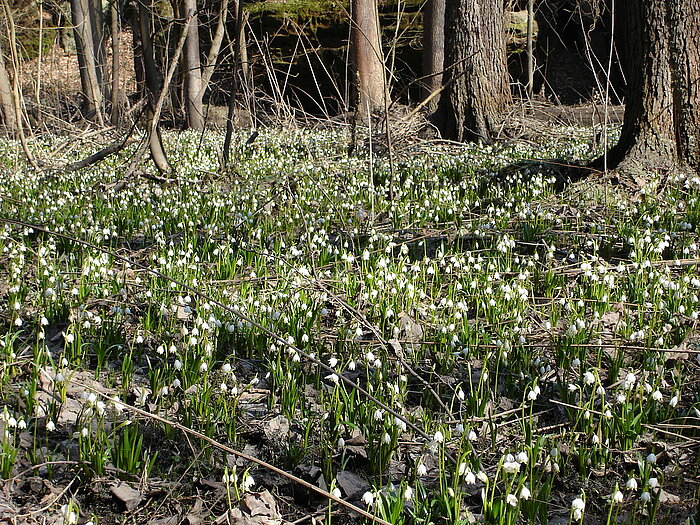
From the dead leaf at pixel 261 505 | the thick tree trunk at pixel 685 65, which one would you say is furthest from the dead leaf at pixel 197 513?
the thick tree trunk at pixel 685 65

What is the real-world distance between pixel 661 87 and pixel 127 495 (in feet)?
18.0

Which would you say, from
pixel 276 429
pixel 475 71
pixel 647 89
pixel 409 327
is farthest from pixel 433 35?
pixel 276 429

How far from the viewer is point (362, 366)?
339cm

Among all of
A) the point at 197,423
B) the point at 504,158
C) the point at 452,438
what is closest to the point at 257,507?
the point at 197,423

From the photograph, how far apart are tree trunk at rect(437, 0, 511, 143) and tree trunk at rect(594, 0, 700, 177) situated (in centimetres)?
335

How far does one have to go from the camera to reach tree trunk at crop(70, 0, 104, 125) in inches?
555

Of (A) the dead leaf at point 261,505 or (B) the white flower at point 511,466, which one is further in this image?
(A) the dead leaf at point 261,505

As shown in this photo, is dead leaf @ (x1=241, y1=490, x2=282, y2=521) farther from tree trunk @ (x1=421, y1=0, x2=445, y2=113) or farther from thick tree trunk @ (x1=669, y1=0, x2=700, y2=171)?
tree trunk @ (x1=421, y1=0, x2=445, y2=113)

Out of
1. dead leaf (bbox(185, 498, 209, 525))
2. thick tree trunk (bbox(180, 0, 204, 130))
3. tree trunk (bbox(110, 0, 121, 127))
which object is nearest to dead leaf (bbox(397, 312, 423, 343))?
dead leaf (bbox(185, 498, 209, 525))

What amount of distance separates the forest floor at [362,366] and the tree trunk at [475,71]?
131 inches

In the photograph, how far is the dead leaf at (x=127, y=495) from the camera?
7.61 ft

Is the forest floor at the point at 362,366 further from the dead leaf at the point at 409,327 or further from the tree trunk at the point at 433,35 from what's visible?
the tree trunk at the point at 433,35

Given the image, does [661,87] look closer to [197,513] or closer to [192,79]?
[197,513]

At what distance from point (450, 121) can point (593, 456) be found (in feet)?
25.3
